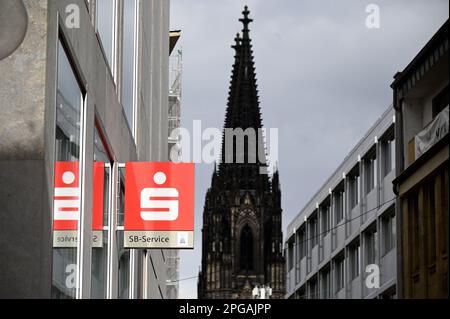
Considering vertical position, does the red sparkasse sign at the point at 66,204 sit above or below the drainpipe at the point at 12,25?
below

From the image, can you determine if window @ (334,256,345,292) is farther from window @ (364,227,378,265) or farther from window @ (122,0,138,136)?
window @ (122,0,138,136)

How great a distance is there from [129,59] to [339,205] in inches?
2130

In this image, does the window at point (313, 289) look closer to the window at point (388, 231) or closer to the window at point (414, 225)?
the window at point (388, 231)

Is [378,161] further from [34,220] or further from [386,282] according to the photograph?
[34,220]

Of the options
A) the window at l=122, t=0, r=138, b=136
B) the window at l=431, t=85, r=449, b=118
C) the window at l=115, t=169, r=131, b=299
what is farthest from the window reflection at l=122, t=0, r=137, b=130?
the window at l=431, t=85, r=449, b=118

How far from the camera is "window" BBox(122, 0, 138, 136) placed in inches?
1100

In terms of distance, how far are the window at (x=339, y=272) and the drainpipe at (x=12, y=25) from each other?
6484cm

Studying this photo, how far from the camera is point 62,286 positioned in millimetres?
17969

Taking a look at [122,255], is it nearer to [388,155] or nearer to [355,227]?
[388,155]

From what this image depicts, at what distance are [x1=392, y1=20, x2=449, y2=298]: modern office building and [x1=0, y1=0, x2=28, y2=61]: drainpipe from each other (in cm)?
991

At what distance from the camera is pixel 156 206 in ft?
84.6

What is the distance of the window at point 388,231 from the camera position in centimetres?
6521

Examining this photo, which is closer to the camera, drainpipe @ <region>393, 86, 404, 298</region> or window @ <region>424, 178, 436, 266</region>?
window @ <region>424, 178, 436, 266</region>

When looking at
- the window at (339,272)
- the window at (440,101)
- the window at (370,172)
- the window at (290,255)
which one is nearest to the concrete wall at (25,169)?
the window at (440,101)
